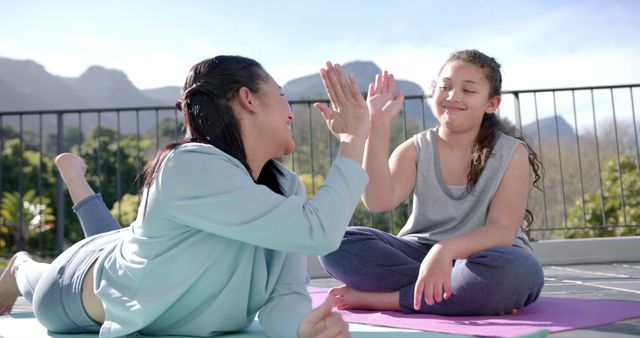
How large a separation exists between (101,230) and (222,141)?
1090 mm

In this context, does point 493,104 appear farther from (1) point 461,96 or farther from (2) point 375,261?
(2) point 375,261

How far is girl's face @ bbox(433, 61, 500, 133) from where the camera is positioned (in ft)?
7.34

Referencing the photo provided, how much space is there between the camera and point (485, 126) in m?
2.35

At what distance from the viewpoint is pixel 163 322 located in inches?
61.3

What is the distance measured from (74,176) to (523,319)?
1696mm

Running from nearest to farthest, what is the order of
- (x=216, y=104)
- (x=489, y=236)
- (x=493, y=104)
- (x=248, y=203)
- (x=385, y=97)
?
(x=248, y=203)
(x=216, y=104)
(x=385, y=97)
(x=489, y=236)
(x=493, y=104)

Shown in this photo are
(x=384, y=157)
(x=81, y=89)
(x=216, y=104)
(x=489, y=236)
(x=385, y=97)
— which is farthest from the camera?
(x=81, y=89)

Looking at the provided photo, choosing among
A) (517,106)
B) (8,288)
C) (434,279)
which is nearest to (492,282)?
(434,279)

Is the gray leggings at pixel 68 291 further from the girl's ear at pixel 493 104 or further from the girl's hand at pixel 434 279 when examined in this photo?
the girl's ear at pixel 493 104

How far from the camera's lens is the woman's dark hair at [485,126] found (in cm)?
220

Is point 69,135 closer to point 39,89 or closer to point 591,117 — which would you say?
point 39,89

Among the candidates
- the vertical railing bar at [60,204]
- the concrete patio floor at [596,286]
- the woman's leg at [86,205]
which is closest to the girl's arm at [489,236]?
the concrete patio floor at [596,286]

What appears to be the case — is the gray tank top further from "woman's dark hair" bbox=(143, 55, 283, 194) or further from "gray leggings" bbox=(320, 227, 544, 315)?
"woman's dark hair" bbox=(143, 55, 283, 194)

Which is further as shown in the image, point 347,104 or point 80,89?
point 80,89
